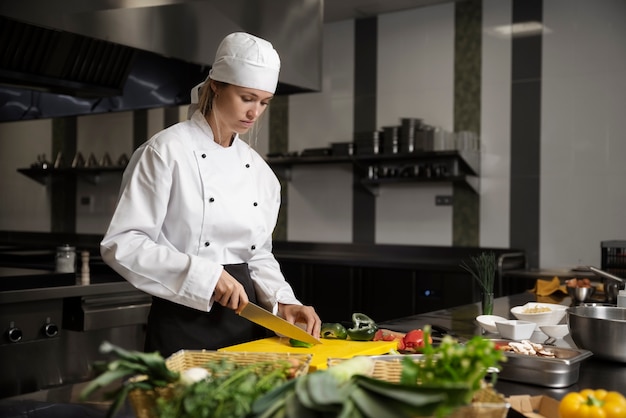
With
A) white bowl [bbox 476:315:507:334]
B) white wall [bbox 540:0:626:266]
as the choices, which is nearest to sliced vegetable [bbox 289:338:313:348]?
white bowl [bbox 476:315:507:334]

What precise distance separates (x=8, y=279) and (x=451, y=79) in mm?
3754

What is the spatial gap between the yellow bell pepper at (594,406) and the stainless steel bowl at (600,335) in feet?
2.15

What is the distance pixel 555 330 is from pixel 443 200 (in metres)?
3.77

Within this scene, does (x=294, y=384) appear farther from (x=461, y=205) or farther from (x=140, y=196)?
(x=461, y=205)

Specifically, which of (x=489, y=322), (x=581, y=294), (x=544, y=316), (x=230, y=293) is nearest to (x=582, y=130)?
(x=581, y=294)

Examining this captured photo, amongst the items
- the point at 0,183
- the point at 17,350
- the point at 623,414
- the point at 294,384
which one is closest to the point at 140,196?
the point at 294,384

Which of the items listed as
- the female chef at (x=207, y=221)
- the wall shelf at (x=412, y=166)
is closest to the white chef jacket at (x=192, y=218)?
the female chef at (x=207, y=221)

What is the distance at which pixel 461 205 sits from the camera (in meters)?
5.71

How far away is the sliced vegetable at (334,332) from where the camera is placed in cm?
194

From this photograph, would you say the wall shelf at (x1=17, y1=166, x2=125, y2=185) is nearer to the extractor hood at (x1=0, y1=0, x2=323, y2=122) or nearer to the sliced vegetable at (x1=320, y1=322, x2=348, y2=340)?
the extractor hood at (x1=0, y1=0, x2=323, y2=122)

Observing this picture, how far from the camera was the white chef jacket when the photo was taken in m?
1.87

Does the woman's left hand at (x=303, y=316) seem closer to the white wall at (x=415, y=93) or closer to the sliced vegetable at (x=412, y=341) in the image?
the sliced vegetable at (x=412, y=341)

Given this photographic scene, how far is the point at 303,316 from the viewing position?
6.84ft

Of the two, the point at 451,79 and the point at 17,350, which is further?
the point at 451,79
